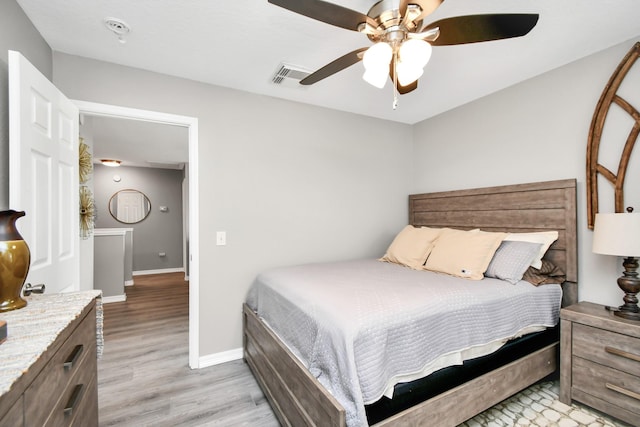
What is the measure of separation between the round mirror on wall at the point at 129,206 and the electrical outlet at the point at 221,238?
5179 mm

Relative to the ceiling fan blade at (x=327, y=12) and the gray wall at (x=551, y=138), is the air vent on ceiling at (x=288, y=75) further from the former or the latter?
the gray wall at (x=551, y=138)

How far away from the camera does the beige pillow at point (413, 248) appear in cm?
270

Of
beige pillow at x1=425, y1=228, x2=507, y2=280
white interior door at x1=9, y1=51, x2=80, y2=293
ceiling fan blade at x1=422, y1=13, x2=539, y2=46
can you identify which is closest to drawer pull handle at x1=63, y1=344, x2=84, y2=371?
white interior door at x1=9, y1=51, x2=80, y2=293

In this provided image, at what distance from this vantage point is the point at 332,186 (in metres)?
3.17

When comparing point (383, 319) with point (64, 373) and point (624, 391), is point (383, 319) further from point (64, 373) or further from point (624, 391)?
point (624, 391)

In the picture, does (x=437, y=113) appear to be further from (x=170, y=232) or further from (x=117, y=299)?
(x=170, y=232)

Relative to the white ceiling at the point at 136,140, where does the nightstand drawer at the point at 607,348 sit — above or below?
below

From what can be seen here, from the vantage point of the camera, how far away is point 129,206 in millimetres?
6586

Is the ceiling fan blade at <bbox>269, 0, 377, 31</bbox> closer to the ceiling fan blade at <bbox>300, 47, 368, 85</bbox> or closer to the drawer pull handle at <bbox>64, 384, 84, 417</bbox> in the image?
the ceiling fan blade at <bbox>300, 47, 368, 85</bbox>

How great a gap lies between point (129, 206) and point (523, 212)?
7314mm

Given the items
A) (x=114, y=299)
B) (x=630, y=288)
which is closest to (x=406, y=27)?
(x=630, y=288)

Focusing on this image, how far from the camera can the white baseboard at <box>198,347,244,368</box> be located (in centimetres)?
250

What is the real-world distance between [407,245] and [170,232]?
6.07 m

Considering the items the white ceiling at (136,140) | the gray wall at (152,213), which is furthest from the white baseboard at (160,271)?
the white ceiling at (136,140)
